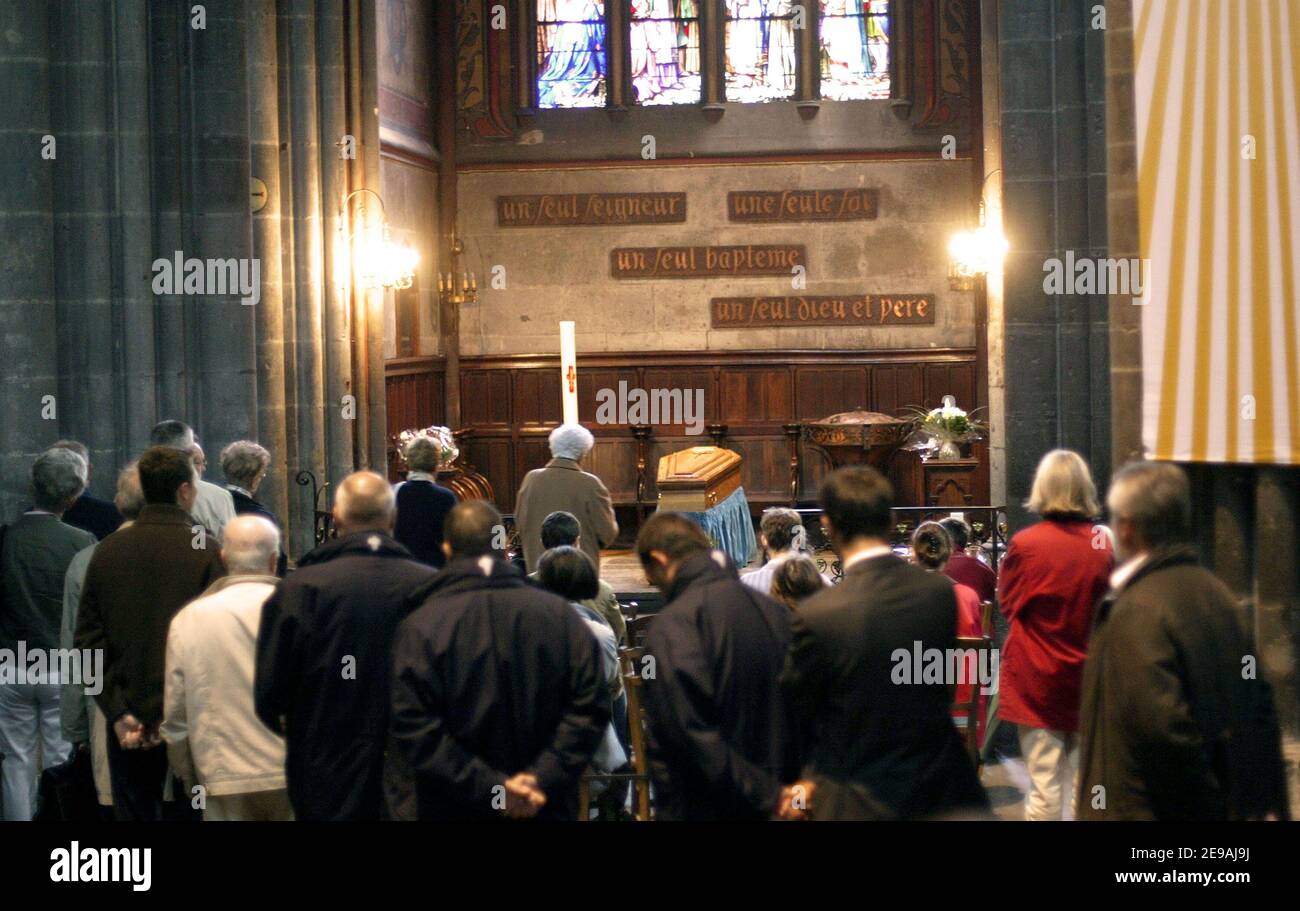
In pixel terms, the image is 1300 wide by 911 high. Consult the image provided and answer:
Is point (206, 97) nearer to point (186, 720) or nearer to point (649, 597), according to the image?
point (649, 597)

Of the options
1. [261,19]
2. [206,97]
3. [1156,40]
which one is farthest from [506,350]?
[1156,40]

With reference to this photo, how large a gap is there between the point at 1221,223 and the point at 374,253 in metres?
10.2

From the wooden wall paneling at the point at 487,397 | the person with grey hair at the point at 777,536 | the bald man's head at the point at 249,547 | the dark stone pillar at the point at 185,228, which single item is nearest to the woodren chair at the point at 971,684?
the person with grey hair at the point at 777,536

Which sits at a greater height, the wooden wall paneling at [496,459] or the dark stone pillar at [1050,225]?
the dark stone pillar at [1050,225]

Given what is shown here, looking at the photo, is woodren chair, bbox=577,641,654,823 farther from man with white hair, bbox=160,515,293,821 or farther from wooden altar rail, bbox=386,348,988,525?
wooden altar rail, bbox=386,348,988,525

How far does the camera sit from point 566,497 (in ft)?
31.1

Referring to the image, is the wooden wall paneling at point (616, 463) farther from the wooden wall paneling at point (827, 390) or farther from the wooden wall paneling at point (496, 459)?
the wooden wall paneling at point (827, 390)

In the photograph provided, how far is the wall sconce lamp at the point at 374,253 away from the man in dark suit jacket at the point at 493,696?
34.3 ft

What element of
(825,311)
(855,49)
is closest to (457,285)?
(825,311)

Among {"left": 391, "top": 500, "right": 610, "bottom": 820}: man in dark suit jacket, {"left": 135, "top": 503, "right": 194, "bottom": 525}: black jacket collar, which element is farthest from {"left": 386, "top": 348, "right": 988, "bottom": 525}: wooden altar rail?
{"left": 391, "top": 500, "right": 610, "bottom": 820}: man in dark suit jacket

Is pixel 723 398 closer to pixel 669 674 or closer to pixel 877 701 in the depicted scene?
pixel 669 674

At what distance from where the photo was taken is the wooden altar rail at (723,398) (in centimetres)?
1852

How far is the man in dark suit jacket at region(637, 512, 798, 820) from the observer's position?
14.8 ft
